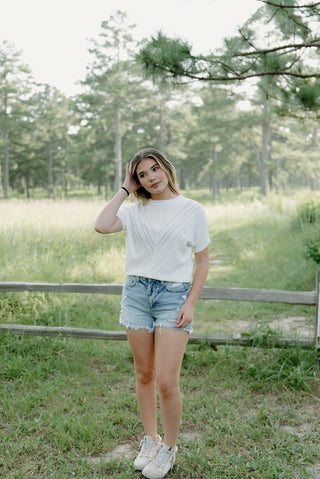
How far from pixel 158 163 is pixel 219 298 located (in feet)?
7.13

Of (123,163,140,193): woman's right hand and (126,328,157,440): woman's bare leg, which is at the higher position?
(123,163,140,193): woman's right hand

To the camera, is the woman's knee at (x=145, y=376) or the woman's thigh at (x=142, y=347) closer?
the woman's thigh at (x=142, y=347)

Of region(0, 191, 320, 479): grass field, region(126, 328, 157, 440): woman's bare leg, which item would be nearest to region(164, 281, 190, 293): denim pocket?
region(126, 328, 157, 440): woman's bare leg

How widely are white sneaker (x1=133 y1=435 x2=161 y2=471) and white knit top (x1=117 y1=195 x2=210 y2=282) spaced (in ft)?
3.77

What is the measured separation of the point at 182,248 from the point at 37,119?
44.3m

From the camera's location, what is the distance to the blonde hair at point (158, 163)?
8.64 ft

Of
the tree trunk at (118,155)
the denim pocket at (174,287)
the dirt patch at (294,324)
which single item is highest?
the tree trunk at (118,155)

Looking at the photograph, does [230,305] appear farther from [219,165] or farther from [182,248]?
[219,165]

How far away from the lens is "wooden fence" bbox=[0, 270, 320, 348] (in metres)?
4.26

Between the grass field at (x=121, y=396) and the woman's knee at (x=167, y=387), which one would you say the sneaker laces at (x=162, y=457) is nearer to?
the grass field at (x=121, y=396)

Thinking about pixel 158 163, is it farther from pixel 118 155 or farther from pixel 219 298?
pixel 118 155

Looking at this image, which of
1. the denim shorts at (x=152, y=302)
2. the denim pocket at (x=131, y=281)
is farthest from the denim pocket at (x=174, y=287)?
the denim pocket at (x=131, y=281)

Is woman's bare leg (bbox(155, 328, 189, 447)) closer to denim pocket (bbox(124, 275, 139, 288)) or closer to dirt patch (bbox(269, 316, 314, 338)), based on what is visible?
denim pocket (bbox(124, 275, 139, 288))

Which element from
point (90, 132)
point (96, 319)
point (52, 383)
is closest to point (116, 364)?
point (52, 383)
